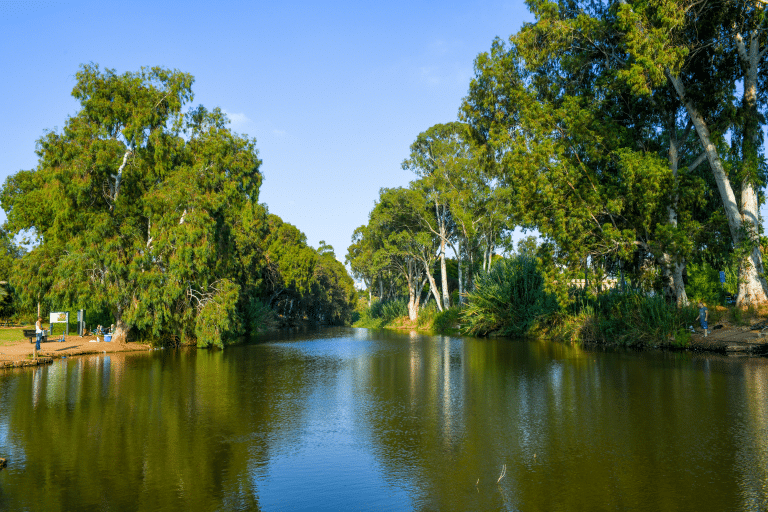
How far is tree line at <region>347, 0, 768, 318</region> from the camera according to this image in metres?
20.0

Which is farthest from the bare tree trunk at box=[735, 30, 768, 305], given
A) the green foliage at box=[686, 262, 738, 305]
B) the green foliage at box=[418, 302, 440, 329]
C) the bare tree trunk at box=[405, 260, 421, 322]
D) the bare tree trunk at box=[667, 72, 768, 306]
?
the bare tree trunk at box=[405, 260, 421, 322]

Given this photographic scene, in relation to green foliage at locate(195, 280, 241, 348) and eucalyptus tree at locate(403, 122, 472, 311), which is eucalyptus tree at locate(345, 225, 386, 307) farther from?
green foliage at locate(195, 280, 241, 348)

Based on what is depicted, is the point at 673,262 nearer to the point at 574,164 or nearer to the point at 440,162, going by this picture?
the point at 574,164

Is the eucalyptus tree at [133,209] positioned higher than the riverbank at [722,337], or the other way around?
the eucalyptus tree at [133,209]

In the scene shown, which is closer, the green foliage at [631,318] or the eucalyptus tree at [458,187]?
the green foliage at [631,318]

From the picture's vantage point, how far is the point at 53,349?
20672 mm

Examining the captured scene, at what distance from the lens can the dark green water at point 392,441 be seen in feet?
17.9

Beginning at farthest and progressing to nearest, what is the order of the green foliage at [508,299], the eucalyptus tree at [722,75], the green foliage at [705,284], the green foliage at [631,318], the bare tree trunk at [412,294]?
the bare tree trunk at [412,294], the green foliage at [508,299], the green foliage at [705,284], the green foliage at [631,318], the eucalyptus tree at [722,75]

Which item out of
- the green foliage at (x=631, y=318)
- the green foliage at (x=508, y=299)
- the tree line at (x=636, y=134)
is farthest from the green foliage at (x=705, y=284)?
the green foliage at (x=508, y=299)

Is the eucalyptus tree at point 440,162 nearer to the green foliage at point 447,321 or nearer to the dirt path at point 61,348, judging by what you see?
the green foliage at point 447,321

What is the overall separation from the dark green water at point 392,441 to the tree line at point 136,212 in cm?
918

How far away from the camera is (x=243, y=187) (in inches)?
1094

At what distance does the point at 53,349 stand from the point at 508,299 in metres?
22.8

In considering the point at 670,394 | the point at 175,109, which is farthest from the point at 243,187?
the point at 670,394
